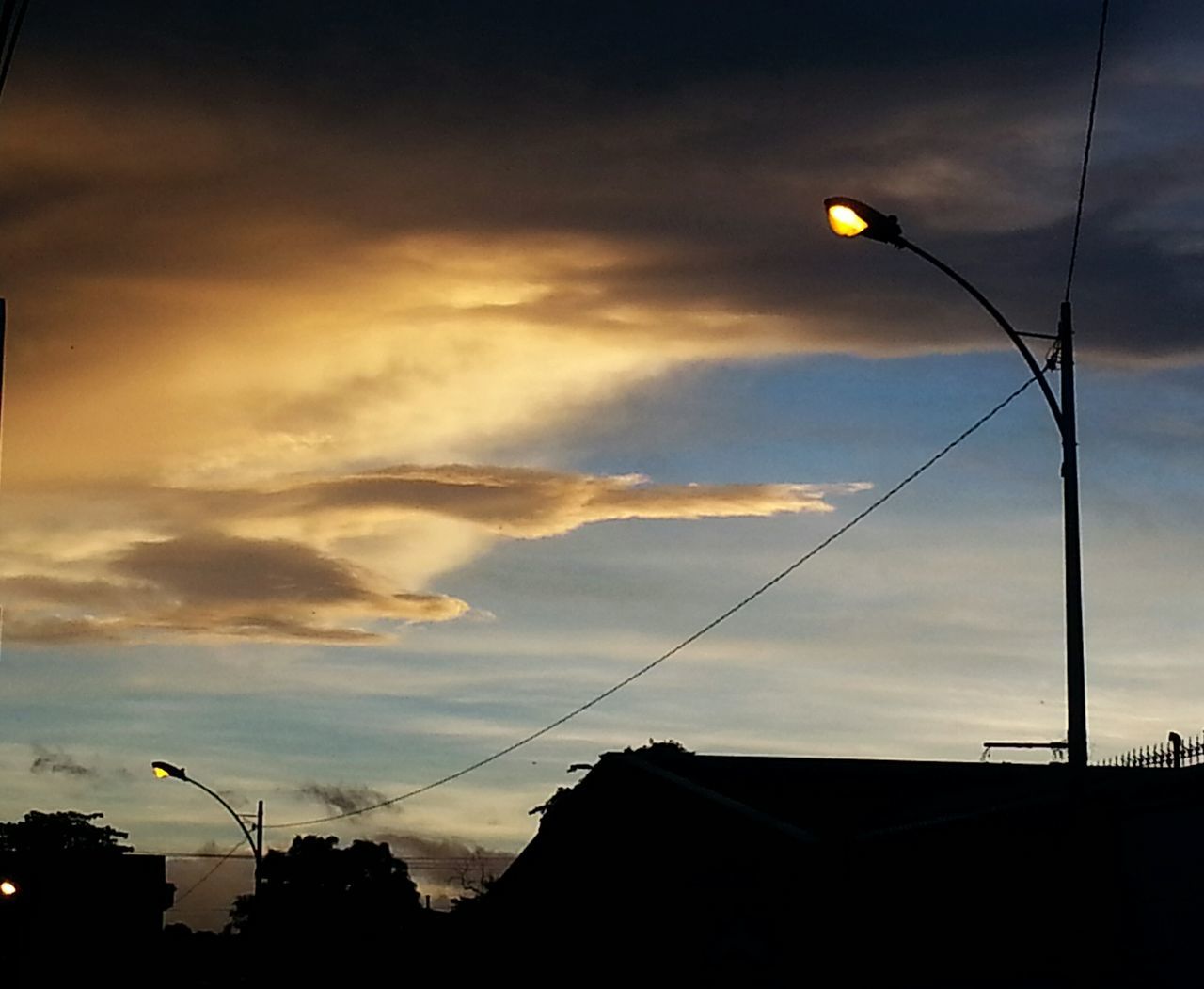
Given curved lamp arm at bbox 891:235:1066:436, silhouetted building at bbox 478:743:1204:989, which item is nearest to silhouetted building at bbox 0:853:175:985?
silhouetted building at bbox 478:743:1204:989

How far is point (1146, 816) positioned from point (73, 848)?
390 feet

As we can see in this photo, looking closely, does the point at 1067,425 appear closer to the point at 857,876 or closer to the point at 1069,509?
the point at 1069,509

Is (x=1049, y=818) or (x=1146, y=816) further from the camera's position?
(x=1049, y=818)

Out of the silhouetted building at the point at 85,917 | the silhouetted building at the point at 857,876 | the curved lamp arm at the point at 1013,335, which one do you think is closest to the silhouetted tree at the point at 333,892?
the silhouetted building at the point at 85,917

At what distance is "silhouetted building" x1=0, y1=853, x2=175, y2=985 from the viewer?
3632 inches

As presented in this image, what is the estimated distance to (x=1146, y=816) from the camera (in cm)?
1831

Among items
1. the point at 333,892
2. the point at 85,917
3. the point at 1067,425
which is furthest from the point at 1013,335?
the point at 333,892

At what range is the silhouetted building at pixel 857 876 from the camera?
18.4 m

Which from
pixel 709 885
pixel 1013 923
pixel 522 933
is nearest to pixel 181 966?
pixel 522 933

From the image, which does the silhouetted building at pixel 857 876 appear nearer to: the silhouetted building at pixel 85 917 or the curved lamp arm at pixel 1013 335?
the curved lamp arm at pixel 1013 335

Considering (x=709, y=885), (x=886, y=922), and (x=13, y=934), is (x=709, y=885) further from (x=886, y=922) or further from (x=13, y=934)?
(x=13, y=934)

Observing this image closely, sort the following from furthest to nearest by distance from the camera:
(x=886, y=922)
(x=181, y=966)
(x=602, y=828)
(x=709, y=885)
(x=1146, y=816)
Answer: (x=181, y=966), (x=602, y=828), (x=709, y=885), (x=886, y=922), (x=1146, y=816)

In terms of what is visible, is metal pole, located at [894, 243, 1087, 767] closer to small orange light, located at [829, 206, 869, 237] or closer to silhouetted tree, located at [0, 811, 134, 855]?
small orange light, located at [829, 206, 869, 237]

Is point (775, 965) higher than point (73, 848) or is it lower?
lower
